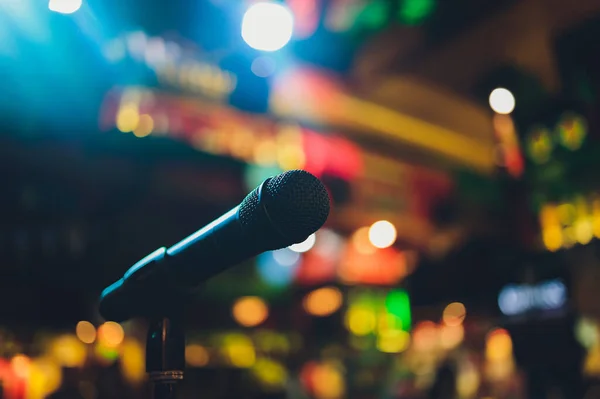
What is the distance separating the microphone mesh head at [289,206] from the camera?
104cm

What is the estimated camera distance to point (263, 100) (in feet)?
23.8

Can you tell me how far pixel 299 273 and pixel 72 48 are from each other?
5409 millimetres

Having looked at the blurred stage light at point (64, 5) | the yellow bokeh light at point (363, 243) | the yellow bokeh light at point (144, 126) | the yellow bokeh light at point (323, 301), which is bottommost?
the yellow bokeh light at point (323, 301)

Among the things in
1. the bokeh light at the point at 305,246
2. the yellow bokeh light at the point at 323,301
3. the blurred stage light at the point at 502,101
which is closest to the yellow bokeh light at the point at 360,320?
the yellow bokeh light at the point at 323,301

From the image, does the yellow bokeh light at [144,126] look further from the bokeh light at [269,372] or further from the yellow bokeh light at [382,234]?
the yellow bokeh light at [382,234]

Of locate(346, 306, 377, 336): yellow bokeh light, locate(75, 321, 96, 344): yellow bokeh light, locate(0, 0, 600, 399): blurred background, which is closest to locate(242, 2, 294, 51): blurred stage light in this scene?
locate(0, 0, 600, 399): blurred background

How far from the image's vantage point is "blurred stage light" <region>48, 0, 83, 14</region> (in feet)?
15.5

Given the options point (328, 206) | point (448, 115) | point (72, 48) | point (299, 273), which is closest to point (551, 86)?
point (448, 115)

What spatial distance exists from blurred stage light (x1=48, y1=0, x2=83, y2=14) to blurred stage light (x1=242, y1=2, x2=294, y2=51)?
1.57 m

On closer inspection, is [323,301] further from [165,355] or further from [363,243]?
[165,355]

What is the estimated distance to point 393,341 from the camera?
8.95 metres

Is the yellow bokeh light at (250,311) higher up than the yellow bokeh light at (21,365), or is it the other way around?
the yellow bokeh light at (250,311)

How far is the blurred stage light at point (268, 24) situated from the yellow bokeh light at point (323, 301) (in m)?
5.14

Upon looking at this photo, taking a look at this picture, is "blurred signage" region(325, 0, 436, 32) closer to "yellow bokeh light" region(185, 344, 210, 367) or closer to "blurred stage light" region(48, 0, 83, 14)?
"blurred stage light" region(48, 0, 83, 14)
